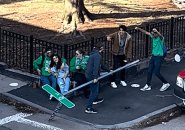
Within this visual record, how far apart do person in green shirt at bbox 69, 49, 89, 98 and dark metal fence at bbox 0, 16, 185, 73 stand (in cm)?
69

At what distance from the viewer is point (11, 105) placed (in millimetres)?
12586

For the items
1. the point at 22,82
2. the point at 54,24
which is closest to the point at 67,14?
the point at 54,24

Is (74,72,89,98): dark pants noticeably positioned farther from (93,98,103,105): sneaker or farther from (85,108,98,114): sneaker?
(85,108,98,114): sneaker

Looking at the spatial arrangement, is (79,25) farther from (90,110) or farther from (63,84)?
(90,110)

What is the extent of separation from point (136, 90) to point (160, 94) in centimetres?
63

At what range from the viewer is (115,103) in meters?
12.5

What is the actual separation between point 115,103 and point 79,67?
1.17 metres

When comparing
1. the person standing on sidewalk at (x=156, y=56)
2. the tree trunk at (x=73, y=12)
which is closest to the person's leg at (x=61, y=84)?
the person standing on sidewalk at (x=156, y=56)

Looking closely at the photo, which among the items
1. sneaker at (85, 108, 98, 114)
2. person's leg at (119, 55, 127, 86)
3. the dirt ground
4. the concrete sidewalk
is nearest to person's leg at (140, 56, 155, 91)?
the concrete sidewalk

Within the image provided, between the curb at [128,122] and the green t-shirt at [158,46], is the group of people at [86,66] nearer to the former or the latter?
the green t-shirt at [158,46]

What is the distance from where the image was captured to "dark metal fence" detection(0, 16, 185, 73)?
14119 mm

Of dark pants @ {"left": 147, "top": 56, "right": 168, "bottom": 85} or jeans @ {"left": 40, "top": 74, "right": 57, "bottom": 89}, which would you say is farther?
dark pants @ {"left": 147, "top": 56, "right": 168, "bottom": 85}

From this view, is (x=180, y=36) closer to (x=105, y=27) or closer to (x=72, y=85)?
(x=105, y=27)

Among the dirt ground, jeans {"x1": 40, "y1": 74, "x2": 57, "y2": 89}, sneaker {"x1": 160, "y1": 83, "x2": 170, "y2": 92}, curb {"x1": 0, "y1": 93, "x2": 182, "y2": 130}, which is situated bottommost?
curb {"x1": 0, "y1": 93, "x2": 182, "y2": 130}
